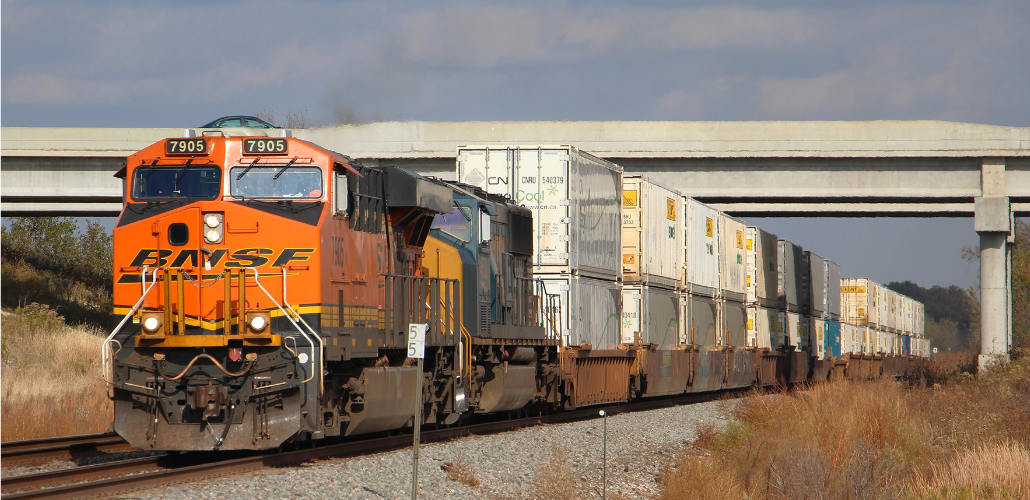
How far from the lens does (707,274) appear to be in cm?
2492

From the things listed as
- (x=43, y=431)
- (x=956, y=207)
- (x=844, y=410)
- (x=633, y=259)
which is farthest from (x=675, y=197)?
(x=956, y=207)

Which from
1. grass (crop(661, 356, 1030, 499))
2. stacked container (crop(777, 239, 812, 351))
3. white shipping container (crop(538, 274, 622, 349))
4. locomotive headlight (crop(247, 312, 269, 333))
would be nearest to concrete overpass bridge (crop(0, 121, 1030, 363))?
stacked container (crop(777, 239, 812, 351))

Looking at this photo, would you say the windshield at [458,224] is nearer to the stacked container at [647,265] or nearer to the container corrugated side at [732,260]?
the stacked container at [647,265]

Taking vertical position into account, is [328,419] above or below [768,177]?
below

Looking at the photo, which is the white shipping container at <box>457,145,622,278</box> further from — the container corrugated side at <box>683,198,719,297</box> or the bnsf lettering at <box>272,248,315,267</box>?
the bnsf lettering at <box>272,248,315,267</box>

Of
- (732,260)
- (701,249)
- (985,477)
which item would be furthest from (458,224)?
(732,260)

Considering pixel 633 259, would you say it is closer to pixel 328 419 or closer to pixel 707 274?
pixel 707 274

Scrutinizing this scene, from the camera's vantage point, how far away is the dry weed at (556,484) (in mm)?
9906

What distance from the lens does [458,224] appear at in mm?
14922

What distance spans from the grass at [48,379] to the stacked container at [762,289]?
17.5m

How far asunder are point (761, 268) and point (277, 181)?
2131 centimetres

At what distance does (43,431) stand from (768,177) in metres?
24.4

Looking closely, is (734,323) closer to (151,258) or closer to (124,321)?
(151,258)

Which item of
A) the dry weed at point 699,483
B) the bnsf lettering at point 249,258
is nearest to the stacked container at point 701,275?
the dry weed at point 699,483
